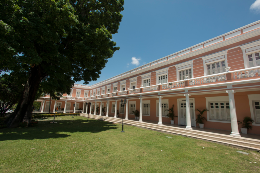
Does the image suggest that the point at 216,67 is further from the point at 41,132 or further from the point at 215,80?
the point at 41,132

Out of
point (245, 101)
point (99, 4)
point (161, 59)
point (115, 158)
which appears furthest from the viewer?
point (161, 59)

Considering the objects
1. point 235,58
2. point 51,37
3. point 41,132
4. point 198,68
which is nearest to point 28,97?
point 41,132

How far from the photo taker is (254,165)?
420 centimetres

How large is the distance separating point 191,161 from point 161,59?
10930mm

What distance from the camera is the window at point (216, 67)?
8922mm

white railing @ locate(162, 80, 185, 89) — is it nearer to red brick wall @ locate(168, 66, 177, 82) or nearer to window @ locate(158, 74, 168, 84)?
red brick wall @ locate(168, 66, 177, 82)

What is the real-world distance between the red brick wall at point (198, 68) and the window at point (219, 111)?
8.64 ft

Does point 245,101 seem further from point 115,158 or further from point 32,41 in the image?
point 32,41

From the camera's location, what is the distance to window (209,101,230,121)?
9.06 metres

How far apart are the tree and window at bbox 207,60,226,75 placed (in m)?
8.30

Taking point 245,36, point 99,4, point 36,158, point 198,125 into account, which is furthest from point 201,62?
point 36,158

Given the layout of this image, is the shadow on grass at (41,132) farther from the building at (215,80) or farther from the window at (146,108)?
the building at (215,80)

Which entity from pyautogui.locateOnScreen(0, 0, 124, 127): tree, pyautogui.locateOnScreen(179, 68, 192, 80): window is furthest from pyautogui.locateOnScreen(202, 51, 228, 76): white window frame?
pyautogui.locateOnScreen(0, 0, 124, 127): tree

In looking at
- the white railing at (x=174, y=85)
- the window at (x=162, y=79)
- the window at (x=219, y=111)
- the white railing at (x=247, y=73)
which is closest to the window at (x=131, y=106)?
the window at (x=162, y=79)
